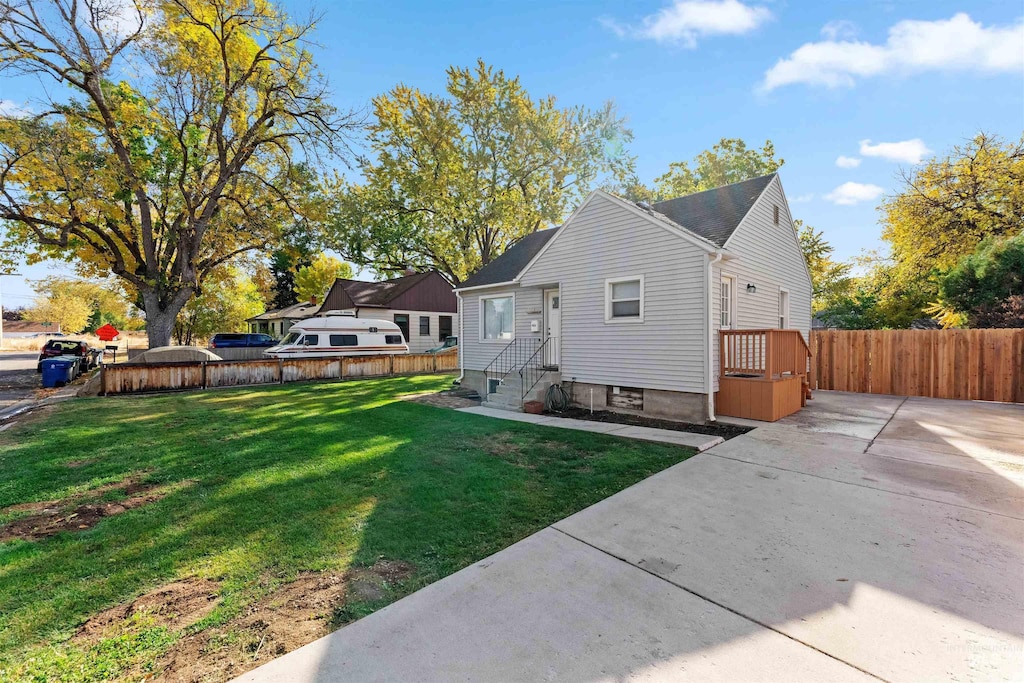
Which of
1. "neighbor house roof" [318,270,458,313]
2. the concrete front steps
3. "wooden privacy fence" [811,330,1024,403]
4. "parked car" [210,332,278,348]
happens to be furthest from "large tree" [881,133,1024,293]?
"parked car" [210,332,278,348]

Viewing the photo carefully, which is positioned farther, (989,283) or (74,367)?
(74,367)

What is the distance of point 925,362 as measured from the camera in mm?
10797

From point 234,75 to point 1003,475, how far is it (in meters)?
24.3

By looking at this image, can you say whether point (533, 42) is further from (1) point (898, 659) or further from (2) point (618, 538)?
(1) point (898, 659)

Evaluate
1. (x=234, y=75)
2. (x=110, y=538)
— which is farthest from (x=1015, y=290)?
(x=234, y=75)

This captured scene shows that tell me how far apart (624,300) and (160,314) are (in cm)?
1785

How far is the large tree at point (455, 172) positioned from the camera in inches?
841

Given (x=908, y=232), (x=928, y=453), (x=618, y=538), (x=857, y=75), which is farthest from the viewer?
(x=908, y=232)

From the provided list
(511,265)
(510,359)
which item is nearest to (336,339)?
(511,265)

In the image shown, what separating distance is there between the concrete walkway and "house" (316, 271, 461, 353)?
14.7 meters

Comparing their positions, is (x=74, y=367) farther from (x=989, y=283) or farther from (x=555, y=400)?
(x=989, y=283)

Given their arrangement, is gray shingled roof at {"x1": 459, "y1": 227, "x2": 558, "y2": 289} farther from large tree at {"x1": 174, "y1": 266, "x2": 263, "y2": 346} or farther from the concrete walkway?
large tree at {"x1": 174, "y1": 266, "x2": 263, "y2": 346}

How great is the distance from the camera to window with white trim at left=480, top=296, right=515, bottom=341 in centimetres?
1200

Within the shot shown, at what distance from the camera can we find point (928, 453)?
5.67 m
